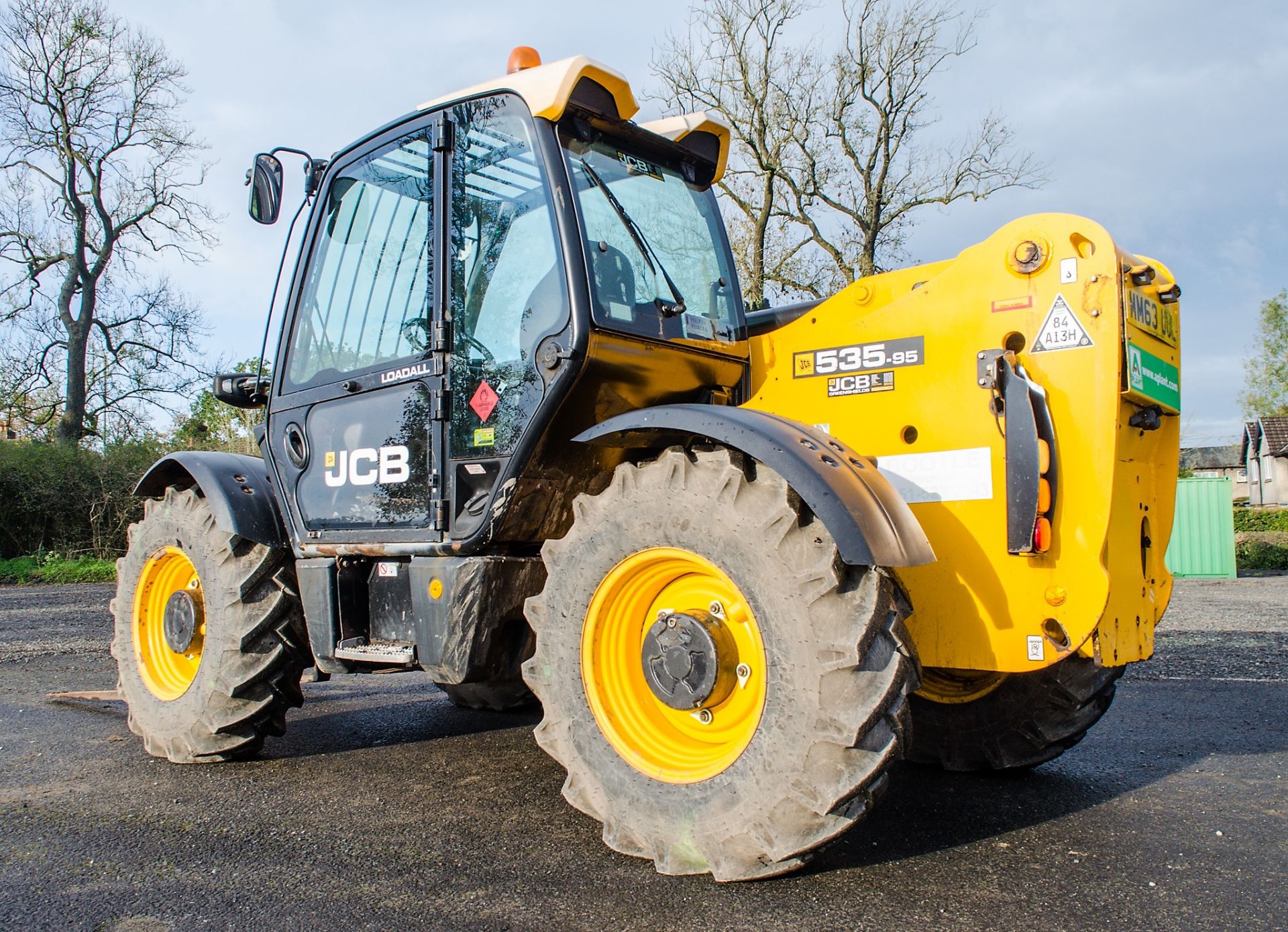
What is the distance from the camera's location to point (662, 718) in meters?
3.32

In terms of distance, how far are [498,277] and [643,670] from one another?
66.6 inches

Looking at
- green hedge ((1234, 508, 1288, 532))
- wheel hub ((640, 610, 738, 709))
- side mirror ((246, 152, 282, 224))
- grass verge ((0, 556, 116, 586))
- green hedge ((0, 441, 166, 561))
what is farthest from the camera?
green hedge ((1234, 508, 1288, 532))

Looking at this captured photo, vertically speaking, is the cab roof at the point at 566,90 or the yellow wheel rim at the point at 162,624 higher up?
the cab roof at the point at 566,90

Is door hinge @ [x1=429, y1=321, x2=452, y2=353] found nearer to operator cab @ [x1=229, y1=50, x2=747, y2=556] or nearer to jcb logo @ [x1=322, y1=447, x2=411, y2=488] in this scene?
operator cab @ [x1=229, y1=50, x2=747, y2=556]

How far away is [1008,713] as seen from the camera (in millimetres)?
4090

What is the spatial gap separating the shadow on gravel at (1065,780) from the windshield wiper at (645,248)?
2.08 meters

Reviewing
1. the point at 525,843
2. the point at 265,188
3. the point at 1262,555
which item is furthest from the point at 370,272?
the point at 1262,555

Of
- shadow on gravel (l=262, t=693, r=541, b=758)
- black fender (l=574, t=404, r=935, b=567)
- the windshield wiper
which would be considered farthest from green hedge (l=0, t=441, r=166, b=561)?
black fender (l=574, t=404, r=935, b=567)

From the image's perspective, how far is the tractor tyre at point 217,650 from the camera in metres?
4.50

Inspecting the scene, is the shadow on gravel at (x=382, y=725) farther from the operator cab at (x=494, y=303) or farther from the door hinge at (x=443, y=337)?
the door hinge at (x=443, y=337)

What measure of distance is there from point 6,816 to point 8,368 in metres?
21.9

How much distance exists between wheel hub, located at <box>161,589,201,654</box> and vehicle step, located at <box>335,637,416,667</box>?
1090mm

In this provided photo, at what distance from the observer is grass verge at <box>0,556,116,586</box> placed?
17453 millimetres

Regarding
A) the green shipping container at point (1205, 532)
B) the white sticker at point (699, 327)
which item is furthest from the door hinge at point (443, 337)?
the green shipping container at point (1205, 532)
